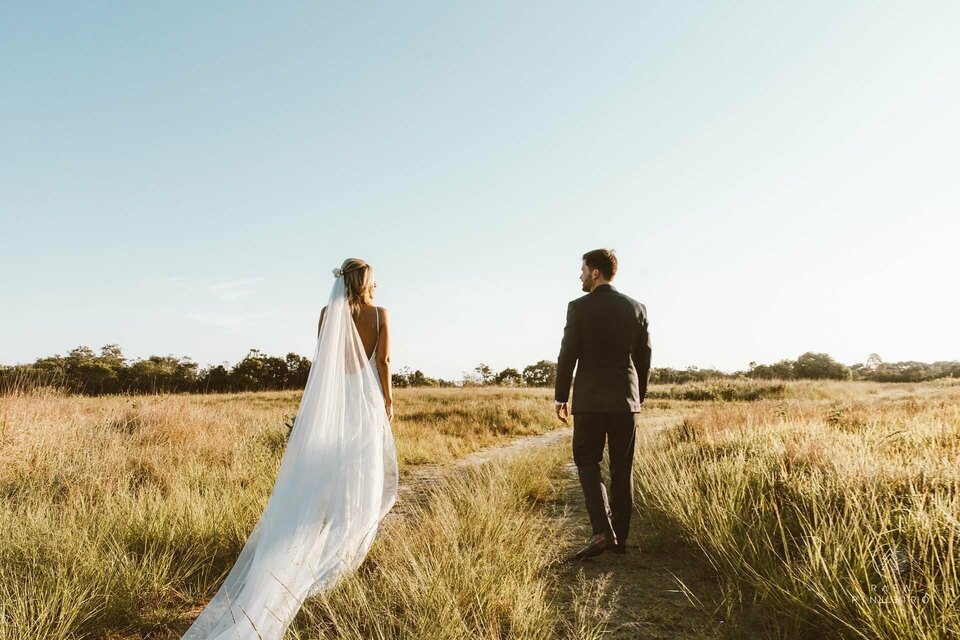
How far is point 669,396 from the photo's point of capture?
30766 millimetres

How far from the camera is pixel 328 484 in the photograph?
3.74 metres

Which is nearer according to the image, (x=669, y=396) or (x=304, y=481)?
(x=304, y=481)

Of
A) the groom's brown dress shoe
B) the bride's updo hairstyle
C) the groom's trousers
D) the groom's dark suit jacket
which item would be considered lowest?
the groom's brown dress shoe

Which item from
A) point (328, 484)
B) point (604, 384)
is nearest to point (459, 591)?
point (328, 484)

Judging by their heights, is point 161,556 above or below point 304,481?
below

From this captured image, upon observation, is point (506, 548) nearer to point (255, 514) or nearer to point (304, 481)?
point (304, 481)

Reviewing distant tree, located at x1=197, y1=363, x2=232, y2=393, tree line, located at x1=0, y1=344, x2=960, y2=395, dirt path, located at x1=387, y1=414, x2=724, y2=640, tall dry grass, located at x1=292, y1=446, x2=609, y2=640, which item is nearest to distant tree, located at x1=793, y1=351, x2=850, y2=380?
tree line, located at x1=0, y1=344, x2=960, y2=395

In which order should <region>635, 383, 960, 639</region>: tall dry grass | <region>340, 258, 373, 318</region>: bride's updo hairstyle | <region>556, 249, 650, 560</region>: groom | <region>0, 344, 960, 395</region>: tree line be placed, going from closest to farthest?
<region>635, 383, 960, 639</region>: tall dry grass < <region>556, 249, 650, 560</region>: groom < <region>340, 258, 373, 318</region>: bride's updo hairstyle < <region>0, 344, 960, 395</region>: tree line

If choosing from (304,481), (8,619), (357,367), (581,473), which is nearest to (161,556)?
(8,619)

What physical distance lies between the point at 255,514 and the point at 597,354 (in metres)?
3.51

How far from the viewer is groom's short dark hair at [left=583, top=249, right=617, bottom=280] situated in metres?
4.38

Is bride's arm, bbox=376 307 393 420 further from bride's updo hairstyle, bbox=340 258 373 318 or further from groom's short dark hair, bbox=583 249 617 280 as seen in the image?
groom's short dark hair, bbox=583 249 617 280

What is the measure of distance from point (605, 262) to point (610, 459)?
1.76 m

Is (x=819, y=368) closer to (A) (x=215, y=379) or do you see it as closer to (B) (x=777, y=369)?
(B) (x=777, y=369)
